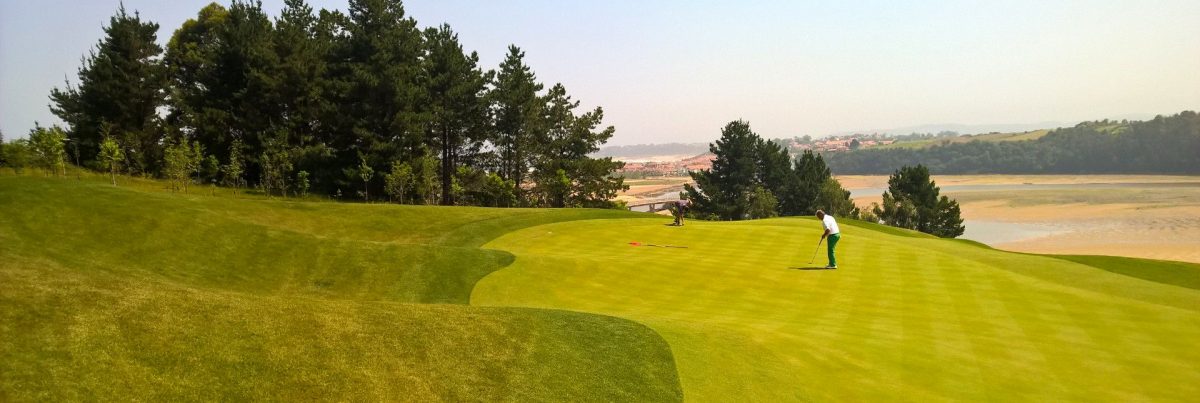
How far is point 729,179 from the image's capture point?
9681cm

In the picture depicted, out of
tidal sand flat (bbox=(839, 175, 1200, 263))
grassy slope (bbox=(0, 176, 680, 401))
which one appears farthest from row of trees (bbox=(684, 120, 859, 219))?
grassy slope (bbox=(0, 176, 680, 401))

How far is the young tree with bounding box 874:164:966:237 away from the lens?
83.6 meters

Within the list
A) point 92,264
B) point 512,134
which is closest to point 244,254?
point 92,264

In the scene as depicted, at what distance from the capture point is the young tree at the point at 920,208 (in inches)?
3290

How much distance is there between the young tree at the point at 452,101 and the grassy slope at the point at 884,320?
1666 inches

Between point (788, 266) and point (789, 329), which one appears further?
point (788, 266)

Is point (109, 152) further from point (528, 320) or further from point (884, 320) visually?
point (884, 320)

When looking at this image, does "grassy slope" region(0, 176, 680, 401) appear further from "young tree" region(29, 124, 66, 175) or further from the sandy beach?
the sandy beach

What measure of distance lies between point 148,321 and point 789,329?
12.7 meters

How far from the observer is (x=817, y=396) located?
10578 mm

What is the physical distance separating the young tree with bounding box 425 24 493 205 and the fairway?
38.3 metres

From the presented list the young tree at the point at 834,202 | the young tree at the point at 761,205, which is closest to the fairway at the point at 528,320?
the young tree at the point at 761,205

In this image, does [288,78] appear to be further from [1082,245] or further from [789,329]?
[1082,245]

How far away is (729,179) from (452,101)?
48.9 m
